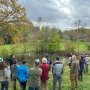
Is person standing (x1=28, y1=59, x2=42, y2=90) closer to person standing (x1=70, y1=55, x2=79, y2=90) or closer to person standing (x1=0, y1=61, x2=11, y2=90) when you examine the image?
person standing (x1=0, y1=61, x2=11, y2=90)

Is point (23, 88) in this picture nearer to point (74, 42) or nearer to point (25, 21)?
point (25, 21)

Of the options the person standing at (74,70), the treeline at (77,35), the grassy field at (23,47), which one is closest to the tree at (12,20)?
the person standing at (74,70)

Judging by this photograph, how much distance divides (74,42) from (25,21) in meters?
99.1

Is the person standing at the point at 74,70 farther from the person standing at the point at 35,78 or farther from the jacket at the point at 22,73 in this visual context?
the person standing at the point at 35,78

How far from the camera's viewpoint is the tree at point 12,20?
50312mm

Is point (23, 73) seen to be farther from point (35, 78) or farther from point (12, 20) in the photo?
point (12, 20)

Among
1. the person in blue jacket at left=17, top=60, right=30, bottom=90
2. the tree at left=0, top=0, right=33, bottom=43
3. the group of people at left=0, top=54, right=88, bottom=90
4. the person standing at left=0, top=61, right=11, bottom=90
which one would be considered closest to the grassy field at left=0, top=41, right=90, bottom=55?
the tree at left=0, top=0, right=33, bottom=43

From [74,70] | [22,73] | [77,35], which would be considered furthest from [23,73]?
[77,35]

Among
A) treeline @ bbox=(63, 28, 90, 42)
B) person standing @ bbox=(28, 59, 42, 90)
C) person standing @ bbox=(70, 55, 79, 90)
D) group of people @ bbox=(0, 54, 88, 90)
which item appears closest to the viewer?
person standing @ bbox=(28, 59, 42, 90)

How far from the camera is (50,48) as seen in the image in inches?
4914

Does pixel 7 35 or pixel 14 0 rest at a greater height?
pixel 14 0

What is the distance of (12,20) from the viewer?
2047 inches

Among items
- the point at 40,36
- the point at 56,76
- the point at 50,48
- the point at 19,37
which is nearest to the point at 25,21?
the point at 19,37

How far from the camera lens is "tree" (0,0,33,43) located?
50.3m
